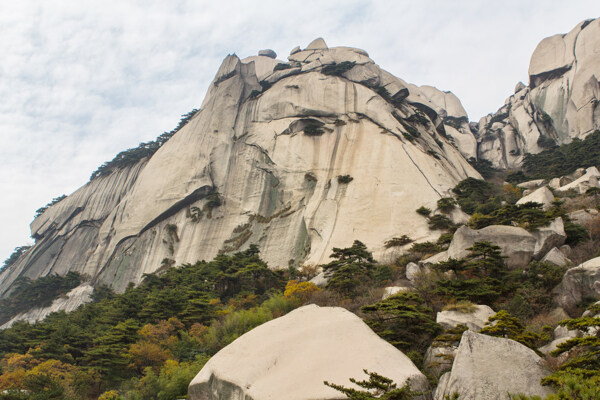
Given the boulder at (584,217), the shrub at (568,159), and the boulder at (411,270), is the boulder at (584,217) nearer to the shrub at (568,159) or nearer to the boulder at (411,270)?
the boulder at (411,270)

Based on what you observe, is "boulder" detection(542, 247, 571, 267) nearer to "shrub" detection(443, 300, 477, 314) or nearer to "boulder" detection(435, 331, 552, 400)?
"shrub" detection(443, 300, 477, 314)

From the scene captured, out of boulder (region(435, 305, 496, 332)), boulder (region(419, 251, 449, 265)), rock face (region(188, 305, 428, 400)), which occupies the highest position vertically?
boulder (region(419, 251, 449, 265))

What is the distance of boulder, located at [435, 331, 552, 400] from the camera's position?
7750 mm

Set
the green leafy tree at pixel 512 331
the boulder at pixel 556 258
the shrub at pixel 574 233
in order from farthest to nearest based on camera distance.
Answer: the shrub at pixel 574 233, the boulder at pixel 556 258, the green leafy tree at pixel 512 331

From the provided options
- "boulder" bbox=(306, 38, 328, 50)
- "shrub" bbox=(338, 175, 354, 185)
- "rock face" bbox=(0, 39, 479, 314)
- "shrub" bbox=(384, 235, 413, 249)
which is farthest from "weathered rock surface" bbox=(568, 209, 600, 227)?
"boulder" bbox=(306, 38, 328, 50)

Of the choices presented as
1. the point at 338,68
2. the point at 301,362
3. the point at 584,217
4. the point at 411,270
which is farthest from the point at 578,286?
the point at 338,68

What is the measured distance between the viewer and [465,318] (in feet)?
42.9

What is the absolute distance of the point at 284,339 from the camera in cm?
1152

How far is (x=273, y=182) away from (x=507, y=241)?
24217 mm

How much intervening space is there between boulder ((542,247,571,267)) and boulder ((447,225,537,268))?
97 cm

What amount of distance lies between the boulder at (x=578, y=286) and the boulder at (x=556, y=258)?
2.56m

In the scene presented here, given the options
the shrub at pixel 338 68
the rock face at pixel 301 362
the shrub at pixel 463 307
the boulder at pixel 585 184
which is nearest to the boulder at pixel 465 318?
the shrub at pixel 463 307

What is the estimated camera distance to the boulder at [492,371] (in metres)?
7.75

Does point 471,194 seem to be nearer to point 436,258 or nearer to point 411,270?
point 436,258
